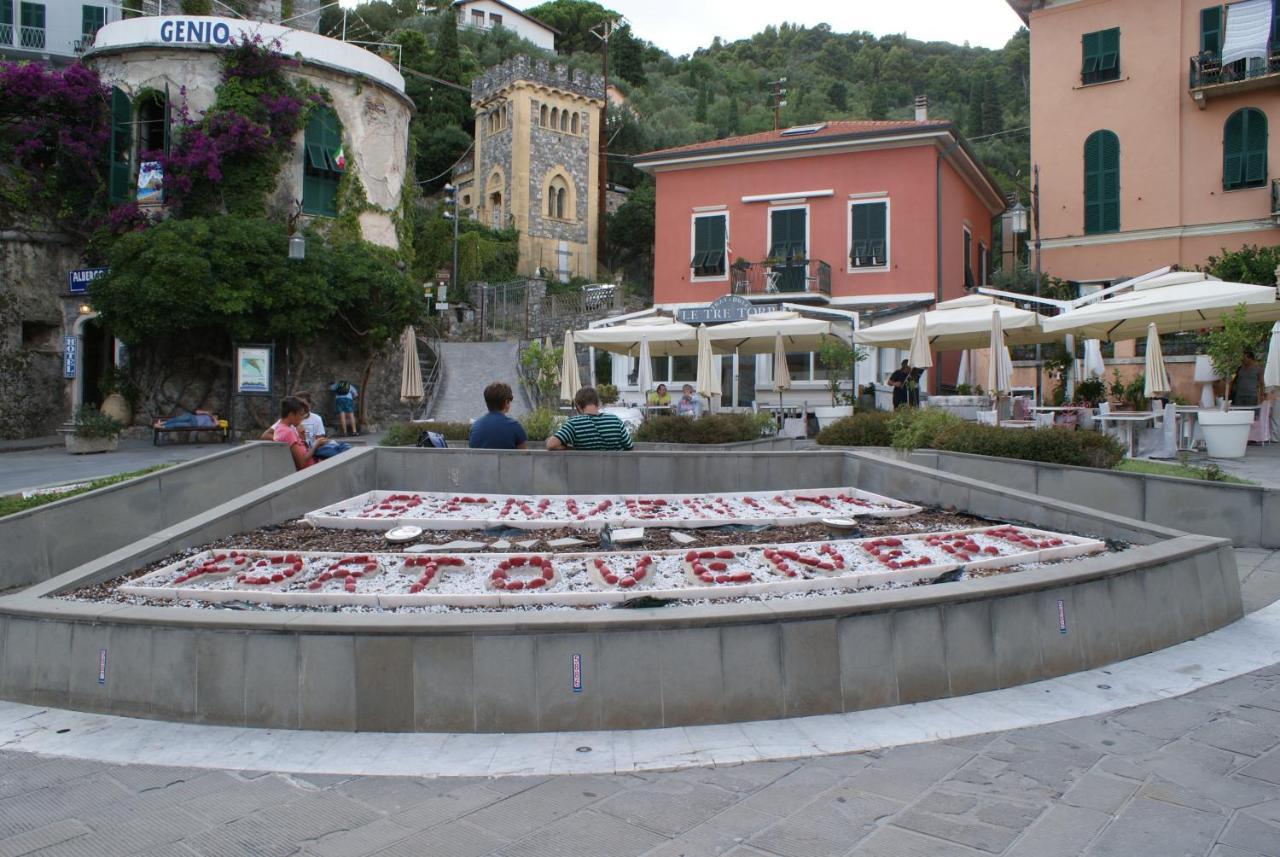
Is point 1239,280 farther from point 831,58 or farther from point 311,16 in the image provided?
point 831,58

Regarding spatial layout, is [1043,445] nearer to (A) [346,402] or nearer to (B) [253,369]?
(A) [346,402]

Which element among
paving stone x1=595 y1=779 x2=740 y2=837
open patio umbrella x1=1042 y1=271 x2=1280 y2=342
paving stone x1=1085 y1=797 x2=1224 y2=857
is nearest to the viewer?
paving stone x1=1085 y1=797 x2=1224 y2=857

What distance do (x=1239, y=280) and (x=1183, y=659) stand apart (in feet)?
58.7

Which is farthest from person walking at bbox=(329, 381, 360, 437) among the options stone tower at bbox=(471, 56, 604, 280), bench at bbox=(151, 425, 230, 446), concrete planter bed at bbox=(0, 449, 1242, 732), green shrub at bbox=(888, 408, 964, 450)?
stone tower at bbox=(471, 56, 604, 280)

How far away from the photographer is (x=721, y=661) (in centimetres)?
402

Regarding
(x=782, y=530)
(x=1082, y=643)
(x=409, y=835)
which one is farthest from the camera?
(x=782, y=530)

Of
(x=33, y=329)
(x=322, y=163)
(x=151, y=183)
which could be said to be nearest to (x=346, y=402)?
(x=322, y=163)

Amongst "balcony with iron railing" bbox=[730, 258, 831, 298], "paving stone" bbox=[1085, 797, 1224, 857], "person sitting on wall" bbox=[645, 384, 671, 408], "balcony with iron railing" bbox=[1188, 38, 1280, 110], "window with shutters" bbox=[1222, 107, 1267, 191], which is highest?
"balcony with iron railing" bbox=[1188, 38, 1280, 110]

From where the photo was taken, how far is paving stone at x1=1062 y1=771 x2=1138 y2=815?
3158 millimetres

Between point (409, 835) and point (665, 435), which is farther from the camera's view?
point (665, 435)

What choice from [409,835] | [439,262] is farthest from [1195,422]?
[439,262]

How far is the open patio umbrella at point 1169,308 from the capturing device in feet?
41.3

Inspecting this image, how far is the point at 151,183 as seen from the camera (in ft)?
69.8

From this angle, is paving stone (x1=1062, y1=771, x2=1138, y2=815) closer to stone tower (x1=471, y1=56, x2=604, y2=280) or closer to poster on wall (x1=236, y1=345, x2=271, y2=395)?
poster on wall (x1=236, y1=345, x2=271, y2=395)
